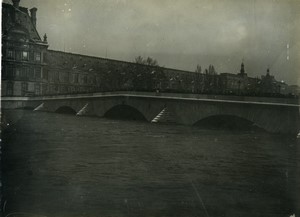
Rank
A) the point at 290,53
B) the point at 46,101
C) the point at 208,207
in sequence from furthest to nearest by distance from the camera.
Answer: the point at 46,101 → the point at 290,53 → the point at 208,207

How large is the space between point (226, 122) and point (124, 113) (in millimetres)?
775

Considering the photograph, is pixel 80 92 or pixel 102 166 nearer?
pixel 102 166

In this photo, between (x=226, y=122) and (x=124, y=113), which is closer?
(x=226, y=122)

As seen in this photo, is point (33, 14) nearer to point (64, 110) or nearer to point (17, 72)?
point (17, 72)

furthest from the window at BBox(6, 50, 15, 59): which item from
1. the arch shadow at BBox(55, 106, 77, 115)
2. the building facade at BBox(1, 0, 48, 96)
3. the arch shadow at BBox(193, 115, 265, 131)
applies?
the arch shadow at BBox(193, 115, 265, 131)

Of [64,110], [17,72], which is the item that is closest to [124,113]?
[64,110]

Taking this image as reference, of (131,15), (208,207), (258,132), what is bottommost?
(208,207)

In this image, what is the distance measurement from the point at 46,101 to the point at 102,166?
2.00 ft

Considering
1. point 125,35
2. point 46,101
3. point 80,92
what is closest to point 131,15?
point 125,35

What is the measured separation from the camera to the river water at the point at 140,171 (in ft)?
6.78

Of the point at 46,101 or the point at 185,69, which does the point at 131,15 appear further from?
the point at 46,101

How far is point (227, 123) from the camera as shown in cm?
264

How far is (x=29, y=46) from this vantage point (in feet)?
7.61

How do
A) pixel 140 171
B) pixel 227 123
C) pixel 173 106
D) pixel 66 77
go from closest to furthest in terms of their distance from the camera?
pixel 140 171
pixel 66 77
pixel 227 123
pixel 173 106
